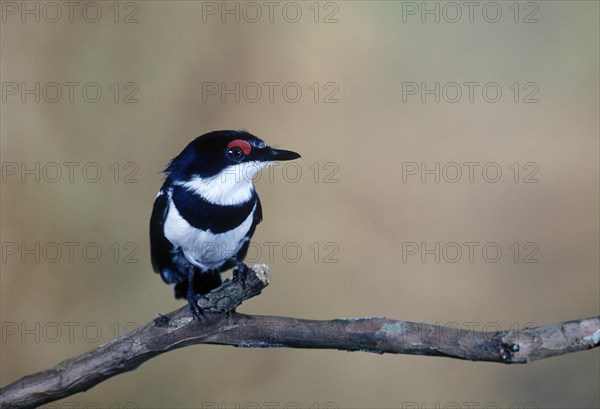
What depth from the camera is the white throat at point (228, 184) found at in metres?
1.58

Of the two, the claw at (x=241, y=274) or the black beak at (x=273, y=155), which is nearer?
the claw at (x=241, y=274)

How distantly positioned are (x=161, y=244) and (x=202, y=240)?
146 mm

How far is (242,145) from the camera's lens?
1.55 m

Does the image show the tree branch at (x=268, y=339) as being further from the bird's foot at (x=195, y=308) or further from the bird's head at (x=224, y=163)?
the bird's head at (x=224, y=163)

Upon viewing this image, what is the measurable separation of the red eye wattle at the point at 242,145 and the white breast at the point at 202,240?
0.21m

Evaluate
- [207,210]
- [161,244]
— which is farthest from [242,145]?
[161,244]

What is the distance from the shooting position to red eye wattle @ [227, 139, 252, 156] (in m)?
1.55

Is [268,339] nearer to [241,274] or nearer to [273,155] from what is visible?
[241,274]

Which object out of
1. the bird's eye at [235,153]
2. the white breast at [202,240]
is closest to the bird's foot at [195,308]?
the white breast at [202,240]

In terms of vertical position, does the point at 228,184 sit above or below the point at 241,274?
above

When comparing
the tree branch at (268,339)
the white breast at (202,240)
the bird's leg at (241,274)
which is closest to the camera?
the tree branch at (268,339)

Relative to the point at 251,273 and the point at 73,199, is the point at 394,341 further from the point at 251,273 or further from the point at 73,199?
the point at 73,199

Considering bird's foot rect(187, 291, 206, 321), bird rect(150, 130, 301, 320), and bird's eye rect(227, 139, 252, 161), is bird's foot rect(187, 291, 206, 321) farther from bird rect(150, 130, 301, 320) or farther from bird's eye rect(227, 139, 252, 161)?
bird's eye rect(227, 139, 252, 161)

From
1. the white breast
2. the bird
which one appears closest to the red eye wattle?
the bird
